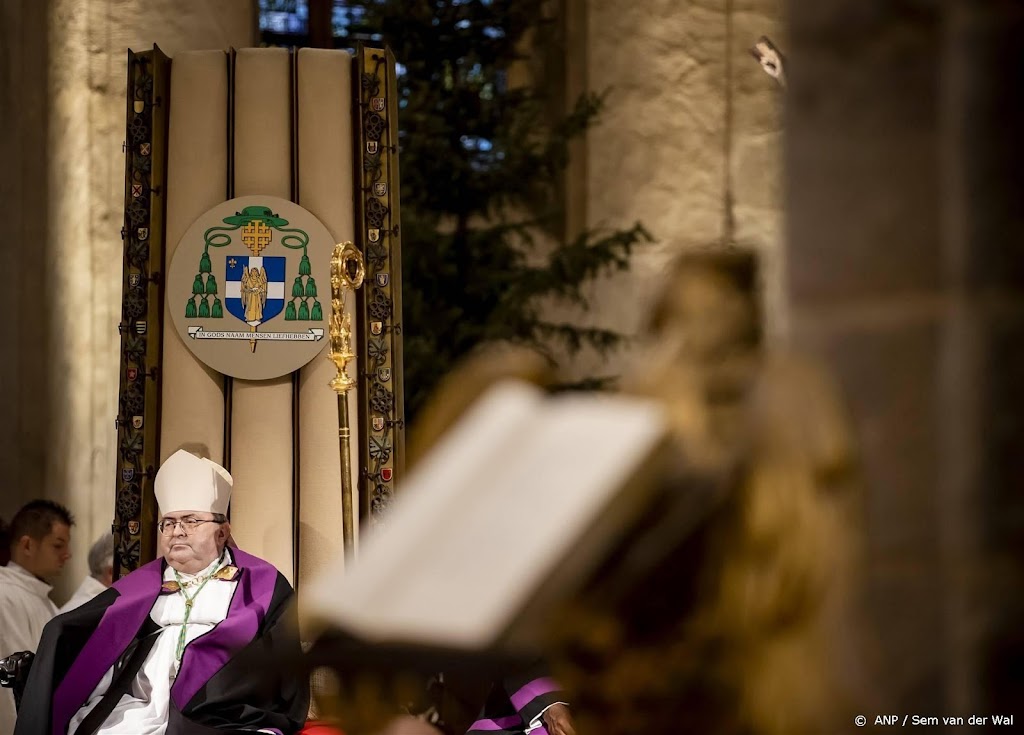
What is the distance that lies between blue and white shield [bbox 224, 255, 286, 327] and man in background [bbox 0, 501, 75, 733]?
1407mm

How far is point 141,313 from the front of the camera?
17.7 feet

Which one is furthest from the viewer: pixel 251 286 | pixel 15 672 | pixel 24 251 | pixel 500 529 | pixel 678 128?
pixel 678 128

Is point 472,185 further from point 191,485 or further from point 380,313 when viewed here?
point 191,485

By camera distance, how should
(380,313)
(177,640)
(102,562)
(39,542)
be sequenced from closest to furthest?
(177,640) → (380,313) → (39,542) → (102,562)

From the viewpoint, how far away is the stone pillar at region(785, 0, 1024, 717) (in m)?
1.37

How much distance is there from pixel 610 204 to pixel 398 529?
7812 mm

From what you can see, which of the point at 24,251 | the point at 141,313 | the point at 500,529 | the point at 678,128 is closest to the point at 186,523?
the point at 141,313

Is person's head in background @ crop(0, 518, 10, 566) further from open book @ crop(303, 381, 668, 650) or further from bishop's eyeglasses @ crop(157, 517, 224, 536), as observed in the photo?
open book @ crop(303, 381, 668, 650)

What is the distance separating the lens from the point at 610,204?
29.8 ft

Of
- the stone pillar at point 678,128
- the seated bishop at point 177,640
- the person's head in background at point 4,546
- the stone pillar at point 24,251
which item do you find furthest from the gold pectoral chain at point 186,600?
the stone pillar at point 678,128

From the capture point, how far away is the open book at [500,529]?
129 cm

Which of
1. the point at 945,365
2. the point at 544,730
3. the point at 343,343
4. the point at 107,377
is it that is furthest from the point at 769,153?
the point at 945,365

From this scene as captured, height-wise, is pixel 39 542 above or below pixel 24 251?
below

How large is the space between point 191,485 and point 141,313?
82 cm
